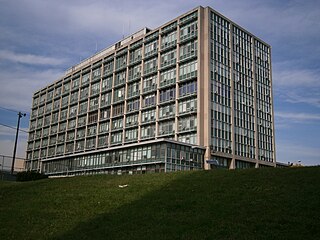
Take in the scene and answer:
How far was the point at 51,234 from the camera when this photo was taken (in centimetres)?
1753

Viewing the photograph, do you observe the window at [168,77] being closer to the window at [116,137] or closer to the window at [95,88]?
the window at [116,137]

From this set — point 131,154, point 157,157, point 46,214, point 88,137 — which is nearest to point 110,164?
point 131,154

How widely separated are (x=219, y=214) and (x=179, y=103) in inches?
2177

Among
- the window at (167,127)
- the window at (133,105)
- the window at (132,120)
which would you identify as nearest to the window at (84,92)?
the window at (133,105)

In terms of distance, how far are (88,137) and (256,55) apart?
137 ft

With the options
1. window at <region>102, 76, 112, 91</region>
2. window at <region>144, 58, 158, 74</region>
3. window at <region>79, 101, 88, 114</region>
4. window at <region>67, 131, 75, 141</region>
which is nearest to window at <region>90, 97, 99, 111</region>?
window at <region>79, 101, 88, 114</region>

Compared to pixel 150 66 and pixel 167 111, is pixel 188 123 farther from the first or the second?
pixel 150 66

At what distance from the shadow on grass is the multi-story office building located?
41146mm

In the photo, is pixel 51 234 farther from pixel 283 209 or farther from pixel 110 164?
pixel 110 164

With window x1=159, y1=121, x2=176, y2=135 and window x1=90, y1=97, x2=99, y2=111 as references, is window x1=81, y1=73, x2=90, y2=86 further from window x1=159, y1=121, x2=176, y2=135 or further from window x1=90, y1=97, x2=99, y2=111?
window x1=159, y1=121, x2=176, y2=135

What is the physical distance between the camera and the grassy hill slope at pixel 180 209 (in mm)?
15334

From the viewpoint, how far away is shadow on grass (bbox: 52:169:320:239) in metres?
14.9

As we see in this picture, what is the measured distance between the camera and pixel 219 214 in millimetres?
17172

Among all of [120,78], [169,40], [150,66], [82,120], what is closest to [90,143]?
[82,120]
